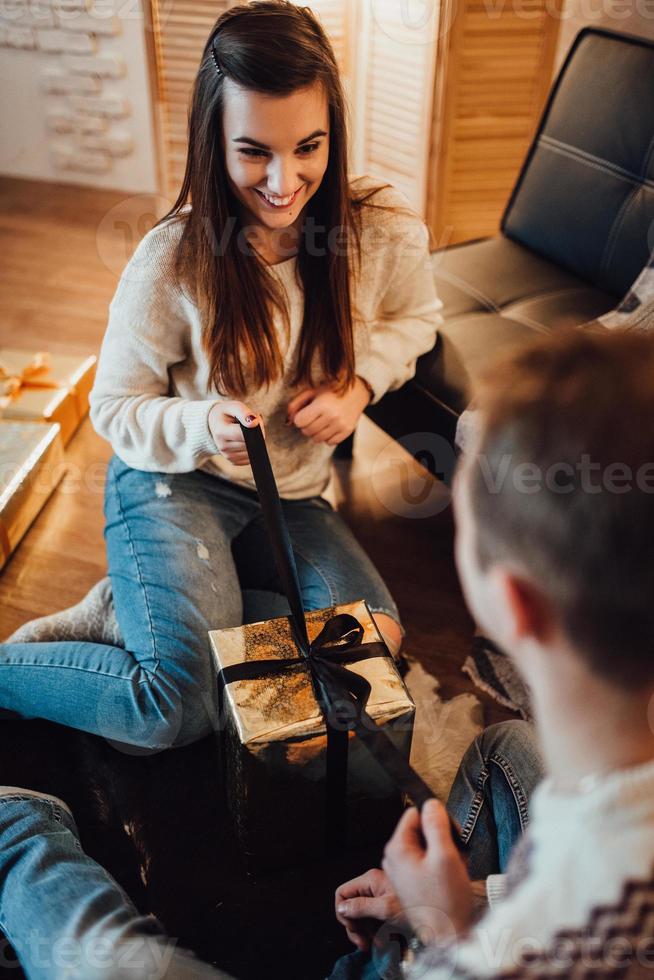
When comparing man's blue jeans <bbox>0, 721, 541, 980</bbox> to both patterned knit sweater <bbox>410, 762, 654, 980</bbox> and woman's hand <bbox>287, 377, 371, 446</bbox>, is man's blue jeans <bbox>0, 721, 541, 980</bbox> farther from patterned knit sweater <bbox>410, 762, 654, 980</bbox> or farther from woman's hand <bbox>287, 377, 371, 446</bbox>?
woman's hand <bbox>287, 377, 371, 446</bbox>

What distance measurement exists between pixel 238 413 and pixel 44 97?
2.31 metres

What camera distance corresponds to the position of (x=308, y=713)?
957mm

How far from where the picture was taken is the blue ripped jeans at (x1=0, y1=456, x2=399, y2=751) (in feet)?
3.77

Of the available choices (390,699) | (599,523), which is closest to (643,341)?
(599,523)

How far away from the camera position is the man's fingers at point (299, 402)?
1.25m

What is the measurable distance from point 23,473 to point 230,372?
21.9 inches

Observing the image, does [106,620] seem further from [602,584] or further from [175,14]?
[175,14]

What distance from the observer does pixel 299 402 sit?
1.25 metres

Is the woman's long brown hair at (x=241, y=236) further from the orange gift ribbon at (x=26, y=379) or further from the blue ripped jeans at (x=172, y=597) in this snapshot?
the orange gift ribbon at (x=26, y=379)

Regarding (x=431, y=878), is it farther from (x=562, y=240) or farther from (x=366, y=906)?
(x=562, y=240)

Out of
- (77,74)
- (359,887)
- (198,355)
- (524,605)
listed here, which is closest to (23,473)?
(198,355)

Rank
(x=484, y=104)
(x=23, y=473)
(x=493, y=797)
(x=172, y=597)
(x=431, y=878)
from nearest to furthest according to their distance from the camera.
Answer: (x=431, y=878) → (x=493, y=797) → (x=172, y=597) → (x=23, y=473) → (x=484, y=104)

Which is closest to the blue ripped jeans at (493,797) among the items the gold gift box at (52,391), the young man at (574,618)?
the young man at (574,618)

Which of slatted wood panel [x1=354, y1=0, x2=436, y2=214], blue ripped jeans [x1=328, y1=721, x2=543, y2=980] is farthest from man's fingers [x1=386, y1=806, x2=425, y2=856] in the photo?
slatted wood panel [x1=354, y1=0, x2=436, y2=214]
